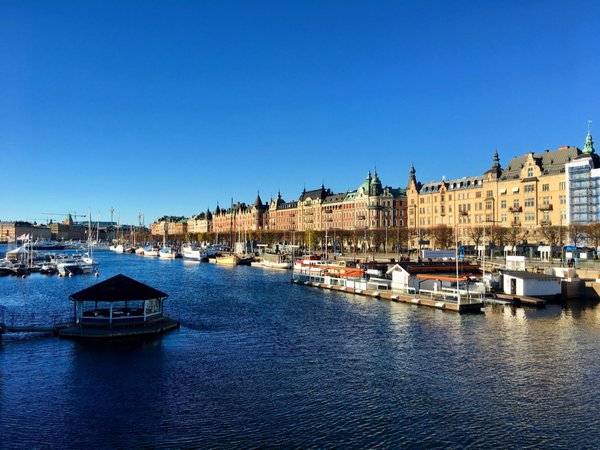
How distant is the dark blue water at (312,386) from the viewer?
2133 cm

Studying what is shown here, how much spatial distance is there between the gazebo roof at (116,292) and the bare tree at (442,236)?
91624 mm

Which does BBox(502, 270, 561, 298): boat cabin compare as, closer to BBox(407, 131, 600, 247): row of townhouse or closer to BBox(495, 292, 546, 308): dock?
BBox(495, 292, 546, 308): dock

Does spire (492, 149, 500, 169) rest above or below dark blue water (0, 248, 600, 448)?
above

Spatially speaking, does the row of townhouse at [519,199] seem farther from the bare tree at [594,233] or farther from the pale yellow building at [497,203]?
the bare tree at [594,233]

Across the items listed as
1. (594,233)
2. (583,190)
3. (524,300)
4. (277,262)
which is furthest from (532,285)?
(277,262)

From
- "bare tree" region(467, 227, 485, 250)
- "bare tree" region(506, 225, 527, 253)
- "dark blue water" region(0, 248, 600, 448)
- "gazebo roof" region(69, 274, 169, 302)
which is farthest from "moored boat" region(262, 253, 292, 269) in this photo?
"gazebo roof" region(69, 274, 169, 302)

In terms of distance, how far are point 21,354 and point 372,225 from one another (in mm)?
136649

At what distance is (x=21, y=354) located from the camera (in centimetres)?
3316

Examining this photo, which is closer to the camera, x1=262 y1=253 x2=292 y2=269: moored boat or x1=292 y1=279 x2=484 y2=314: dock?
x1=292 y1=279 x2=484 y2=314: dock

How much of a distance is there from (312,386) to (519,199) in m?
101

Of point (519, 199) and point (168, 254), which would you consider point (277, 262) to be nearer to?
point (519, 199)

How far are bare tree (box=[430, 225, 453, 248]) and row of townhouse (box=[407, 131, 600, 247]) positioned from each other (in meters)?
0.46

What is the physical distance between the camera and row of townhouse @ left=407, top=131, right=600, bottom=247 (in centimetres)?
10225

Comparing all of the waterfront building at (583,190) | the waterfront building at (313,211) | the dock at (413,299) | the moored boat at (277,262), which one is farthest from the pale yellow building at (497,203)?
the waterfront building at (313,211)
